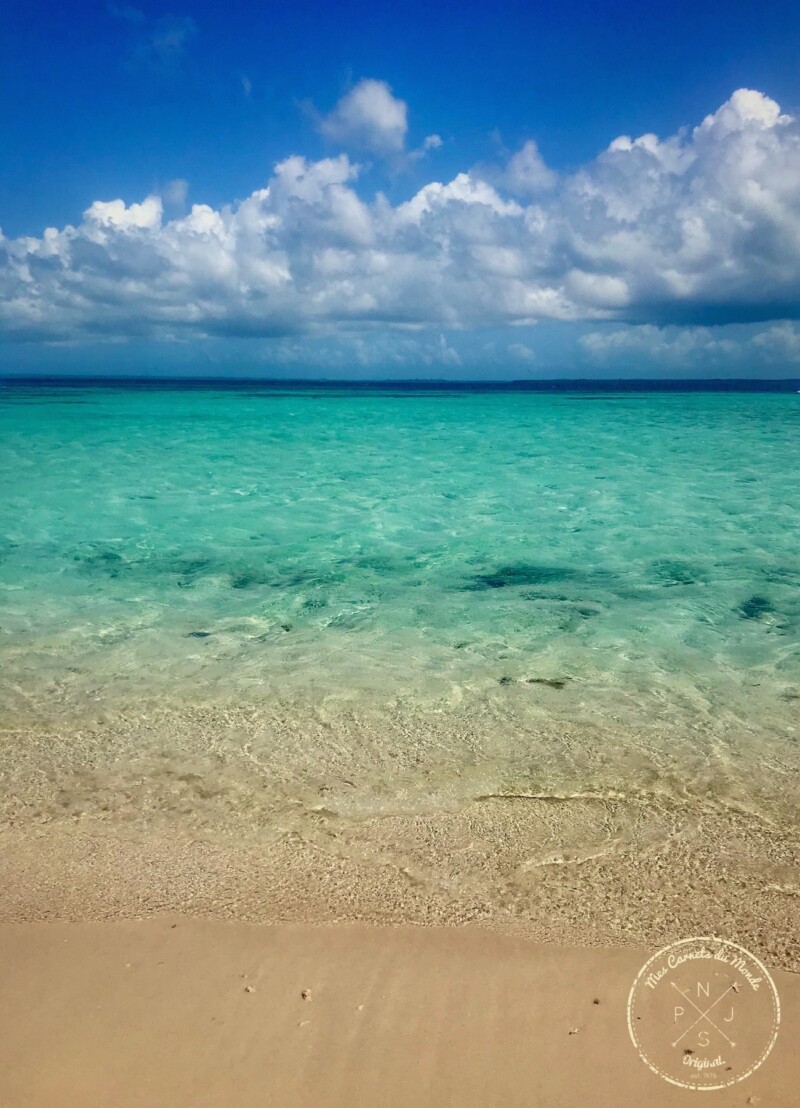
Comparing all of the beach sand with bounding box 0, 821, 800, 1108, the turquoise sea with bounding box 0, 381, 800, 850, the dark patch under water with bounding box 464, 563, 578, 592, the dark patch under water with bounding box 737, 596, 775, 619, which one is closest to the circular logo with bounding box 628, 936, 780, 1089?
the beach sand with bounding box 0, 821, 800, 1108

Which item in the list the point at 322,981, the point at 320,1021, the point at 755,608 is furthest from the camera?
the point at 755,608

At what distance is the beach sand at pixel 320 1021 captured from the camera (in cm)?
242

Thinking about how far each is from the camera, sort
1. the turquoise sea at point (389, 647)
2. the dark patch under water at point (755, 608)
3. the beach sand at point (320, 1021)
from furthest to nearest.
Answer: the dark patch under water at point (755, 608) < the turquoise sea at point (389, 647) < the beach sand at point (320, 1021)

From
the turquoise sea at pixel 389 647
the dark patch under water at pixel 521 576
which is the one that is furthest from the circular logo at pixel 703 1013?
the dark patch under water at pixel 521 576

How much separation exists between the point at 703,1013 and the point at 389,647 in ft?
13.4

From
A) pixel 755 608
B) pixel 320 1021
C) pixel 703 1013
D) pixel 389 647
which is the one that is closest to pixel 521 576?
pixel 755 608

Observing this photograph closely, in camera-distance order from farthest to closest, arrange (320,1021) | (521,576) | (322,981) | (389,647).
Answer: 1. (521,576)
2. (389,647)
3. (322,981)
4. (320,1021)

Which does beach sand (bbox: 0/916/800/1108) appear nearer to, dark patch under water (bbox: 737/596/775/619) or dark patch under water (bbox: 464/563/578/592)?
dark patch under water (bbox: 737/596/775/619)

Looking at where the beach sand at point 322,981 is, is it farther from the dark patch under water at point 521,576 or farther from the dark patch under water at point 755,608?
the dark patch under water at point 521,576

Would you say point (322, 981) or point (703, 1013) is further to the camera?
point (322, 981)

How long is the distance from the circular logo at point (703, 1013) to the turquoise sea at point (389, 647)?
1.26 m

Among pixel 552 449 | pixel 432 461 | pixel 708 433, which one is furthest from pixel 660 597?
pixel 708 433

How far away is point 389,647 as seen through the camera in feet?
21.2

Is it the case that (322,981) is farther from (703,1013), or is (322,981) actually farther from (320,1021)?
(703,1013)
